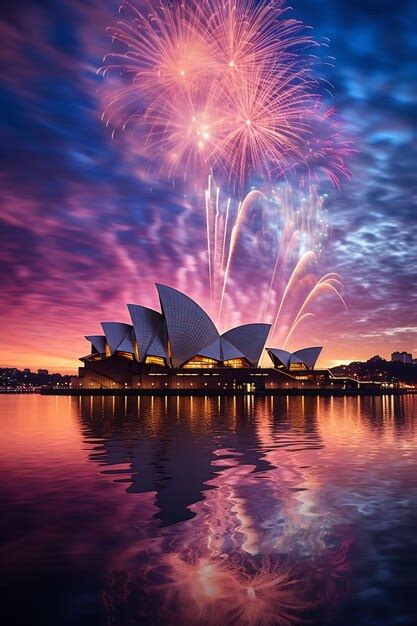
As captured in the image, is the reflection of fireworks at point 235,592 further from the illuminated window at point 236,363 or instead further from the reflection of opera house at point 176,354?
the illuminated window at point 236,363

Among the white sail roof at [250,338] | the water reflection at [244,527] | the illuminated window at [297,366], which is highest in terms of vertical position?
the white sail roof at [250,338]

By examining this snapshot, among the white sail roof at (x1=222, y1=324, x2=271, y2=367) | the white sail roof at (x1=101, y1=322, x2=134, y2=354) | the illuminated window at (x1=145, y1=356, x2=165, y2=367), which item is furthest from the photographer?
the white sail roof at (x1=222, y1=324, x2=271, y2=367)

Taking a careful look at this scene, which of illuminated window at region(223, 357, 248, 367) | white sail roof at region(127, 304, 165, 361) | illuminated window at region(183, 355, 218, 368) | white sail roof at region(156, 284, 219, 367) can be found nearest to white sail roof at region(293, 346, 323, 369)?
illuminated window at region(223, 357, 248, 367)

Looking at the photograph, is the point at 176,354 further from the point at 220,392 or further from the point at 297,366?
the point at 297,366

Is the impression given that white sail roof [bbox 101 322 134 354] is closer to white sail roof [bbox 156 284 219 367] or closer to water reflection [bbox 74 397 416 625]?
white sail roof [bbox 156 284 219 367]

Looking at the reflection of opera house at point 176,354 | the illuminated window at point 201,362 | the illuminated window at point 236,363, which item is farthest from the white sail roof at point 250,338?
the illuminated window at point 201,362

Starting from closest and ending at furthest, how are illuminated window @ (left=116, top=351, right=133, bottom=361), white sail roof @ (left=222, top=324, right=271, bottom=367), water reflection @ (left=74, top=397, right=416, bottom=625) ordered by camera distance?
water reflection @ (left=74, top=397, right=416, bottom=625)
illuminated window @ (left=116, top=351, right=133, bottom=361)
white sail roof @ (left=222, top=324, right=271, bottom=367)
